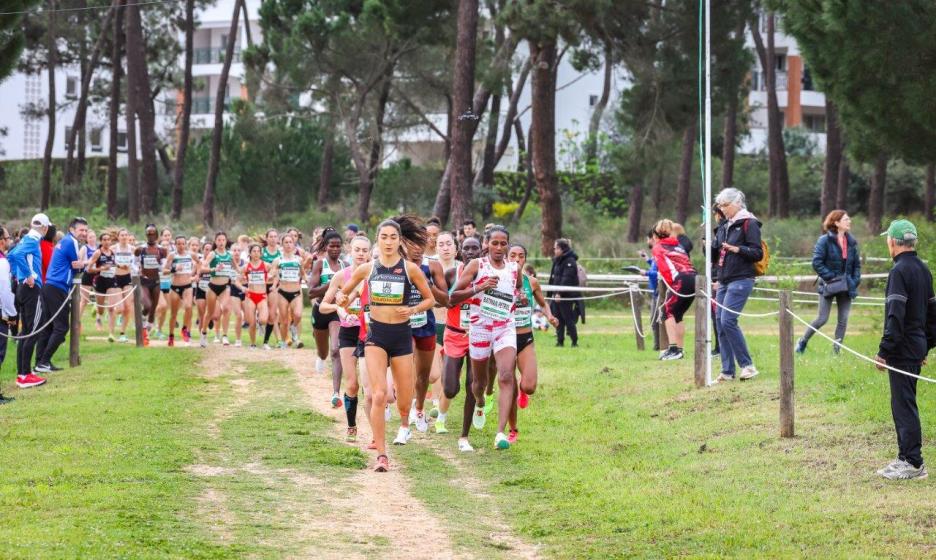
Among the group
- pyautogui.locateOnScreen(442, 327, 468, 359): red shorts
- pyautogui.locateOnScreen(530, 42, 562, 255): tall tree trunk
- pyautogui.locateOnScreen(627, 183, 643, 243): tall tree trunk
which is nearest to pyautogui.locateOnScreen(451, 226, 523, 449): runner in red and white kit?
pyautogui.locateOnScreen(442, 327, 468, 359): red shorts

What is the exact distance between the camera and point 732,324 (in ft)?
51.8

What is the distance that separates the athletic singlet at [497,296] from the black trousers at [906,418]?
12.3 ft

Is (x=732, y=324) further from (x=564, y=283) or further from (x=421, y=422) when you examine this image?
(x=564, y=283)

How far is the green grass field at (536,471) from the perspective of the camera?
9008 millimetres

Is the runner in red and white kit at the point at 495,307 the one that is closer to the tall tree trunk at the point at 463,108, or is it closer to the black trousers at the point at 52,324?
the black trousers at the point at 52,324

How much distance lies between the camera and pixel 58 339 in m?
20.2

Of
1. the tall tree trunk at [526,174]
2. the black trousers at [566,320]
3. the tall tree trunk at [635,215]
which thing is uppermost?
the tall tree trunk at [526,174]

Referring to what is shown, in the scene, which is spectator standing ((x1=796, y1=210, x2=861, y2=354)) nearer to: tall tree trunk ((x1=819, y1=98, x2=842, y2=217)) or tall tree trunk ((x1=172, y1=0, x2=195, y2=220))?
tall tree trunk ((x1=819, y1=98, x2=842, y2=217))

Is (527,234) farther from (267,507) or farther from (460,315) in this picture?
(267,507)

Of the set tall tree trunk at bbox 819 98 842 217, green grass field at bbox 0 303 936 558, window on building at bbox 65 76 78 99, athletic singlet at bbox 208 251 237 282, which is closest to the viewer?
green grass field at bbox 0 303 936 558

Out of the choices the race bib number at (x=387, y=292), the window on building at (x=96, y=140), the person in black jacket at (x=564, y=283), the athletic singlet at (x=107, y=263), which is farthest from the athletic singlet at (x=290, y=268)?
the window on building at (x=96, y=140)

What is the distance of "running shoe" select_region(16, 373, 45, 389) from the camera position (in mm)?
18555

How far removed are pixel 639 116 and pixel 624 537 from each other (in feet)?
95.6

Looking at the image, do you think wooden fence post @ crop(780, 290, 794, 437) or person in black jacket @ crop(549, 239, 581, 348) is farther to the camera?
person in black jacket @ crop(549, 239, 581, 348)
